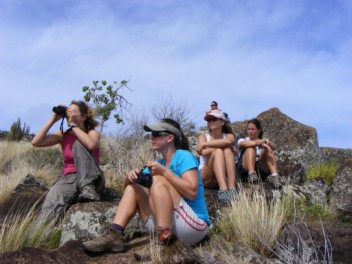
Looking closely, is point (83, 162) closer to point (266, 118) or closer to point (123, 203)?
point (123, 203)

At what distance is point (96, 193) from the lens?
17.2 ft

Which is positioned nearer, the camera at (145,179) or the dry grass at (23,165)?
the camera at (145,179)

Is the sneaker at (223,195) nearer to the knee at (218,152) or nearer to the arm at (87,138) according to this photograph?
the knee at (218,152)

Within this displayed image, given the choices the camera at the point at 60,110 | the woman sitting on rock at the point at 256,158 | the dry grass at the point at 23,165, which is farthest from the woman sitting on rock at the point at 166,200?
the dry grass at the point at 23,165

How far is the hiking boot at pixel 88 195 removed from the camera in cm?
508

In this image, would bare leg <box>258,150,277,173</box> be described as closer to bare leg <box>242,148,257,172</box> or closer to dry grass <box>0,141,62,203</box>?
bare leg <box>242,148,257,172</box>

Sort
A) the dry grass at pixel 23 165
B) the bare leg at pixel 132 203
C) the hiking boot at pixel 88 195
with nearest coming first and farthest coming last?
the bare leg at pixel 132 203 < the hiking boot at pixel 88 195 < the dry grass at pixel 23 165

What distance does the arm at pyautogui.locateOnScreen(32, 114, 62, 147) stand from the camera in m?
5.43

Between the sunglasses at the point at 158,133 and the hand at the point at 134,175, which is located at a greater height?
the sunglasses at the point at 158,133

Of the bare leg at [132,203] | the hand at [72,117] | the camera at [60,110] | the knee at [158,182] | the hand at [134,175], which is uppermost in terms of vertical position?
the camera at [60,110]

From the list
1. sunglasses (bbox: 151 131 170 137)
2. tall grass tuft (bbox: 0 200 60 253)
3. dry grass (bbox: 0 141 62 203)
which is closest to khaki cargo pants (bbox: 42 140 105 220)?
tall grass tuft (bbox: 0 200 60 253)

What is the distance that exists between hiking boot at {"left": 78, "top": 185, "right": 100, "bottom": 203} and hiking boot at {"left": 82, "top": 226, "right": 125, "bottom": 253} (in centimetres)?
103

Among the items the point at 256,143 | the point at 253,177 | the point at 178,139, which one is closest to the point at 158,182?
the point at 178,139

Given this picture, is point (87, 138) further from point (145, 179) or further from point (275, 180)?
point (275, 180)
